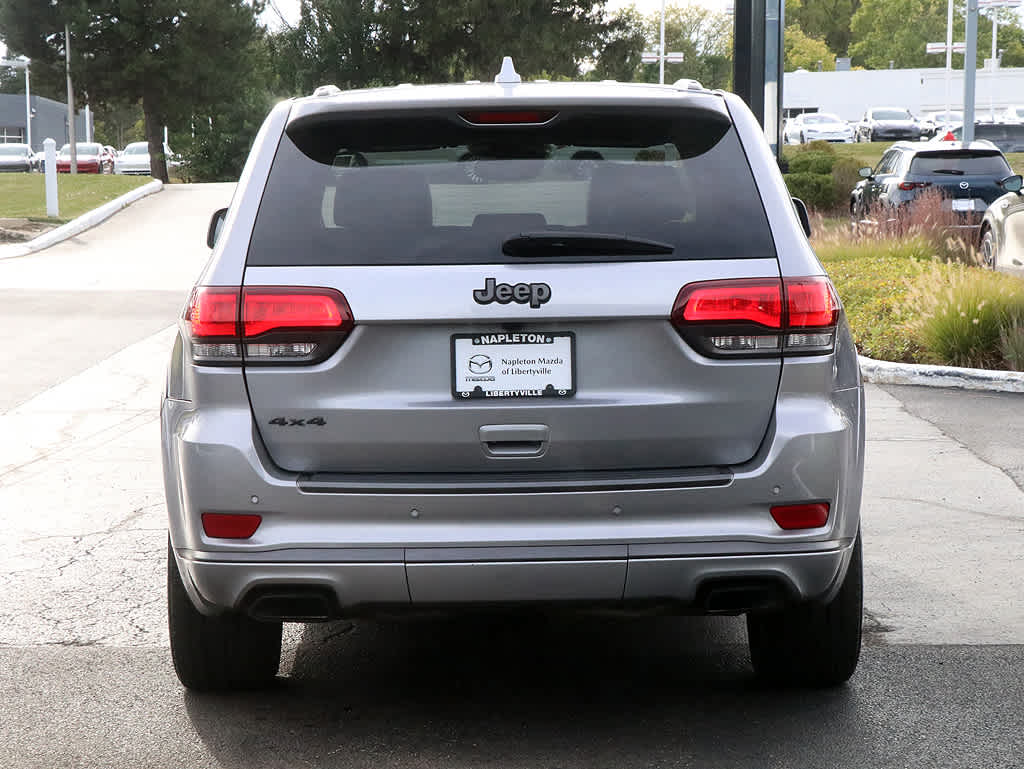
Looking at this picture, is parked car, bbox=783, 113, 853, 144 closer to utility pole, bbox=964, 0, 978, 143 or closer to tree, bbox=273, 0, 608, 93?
tree, bbox=273, 0, 608, 93

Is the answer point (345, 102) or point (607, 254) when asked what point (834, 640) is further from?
point (345, 102)

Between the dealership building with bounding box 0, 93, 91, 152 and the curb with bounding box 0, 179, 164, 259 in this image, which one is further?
the dealership building with bounding box 0, 93, 91, 152

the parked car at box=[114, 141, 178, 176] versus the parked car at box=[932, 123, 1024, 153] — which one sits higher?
the parked car at box=[932, 123, 1024, 153]

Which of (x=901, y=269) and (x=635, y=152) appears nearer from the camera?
(x=635, y=152)

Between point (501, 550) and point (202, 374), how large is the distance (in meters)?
0.90

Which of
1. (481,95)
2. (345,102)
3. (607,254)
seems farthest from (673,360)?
(345,102)

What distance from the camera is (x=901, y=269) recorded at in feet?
47.5

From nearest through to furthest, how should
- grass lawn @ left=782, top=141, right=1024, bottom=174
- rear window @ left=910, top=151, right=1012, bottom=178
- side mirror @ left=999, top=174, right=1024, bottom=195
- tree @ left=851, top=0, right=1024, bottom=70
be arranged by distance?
side mirror @ left=999, top=174, right=1024, bottom=195
rear window @ left=910, top=151, right=1012, bottom=178
grass lawn @ left=782, top=141, right=1024, bottom=174
tree @ left=851, top=0, right=1024, bottom=70

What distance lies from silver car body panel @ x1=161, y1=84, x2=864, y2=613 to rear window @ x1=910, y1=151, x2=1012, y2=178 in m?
18.0

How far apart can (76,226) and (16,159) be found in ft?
122

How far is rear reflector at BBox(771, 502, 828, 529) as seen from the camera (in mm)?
3791

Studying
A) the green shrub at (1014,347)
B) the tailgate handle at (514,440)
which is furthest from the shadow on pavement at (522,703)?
the green shrub at (1014,347)

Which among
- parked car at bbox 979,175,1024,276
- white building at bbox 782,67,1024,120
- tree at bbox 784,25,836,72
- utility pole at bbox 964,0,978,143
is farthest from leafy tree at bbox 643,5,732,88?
parked car at bbox 979,175,1024,276

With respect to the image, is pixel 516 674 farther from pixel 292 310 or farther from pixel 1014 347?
pixel 1014 347
